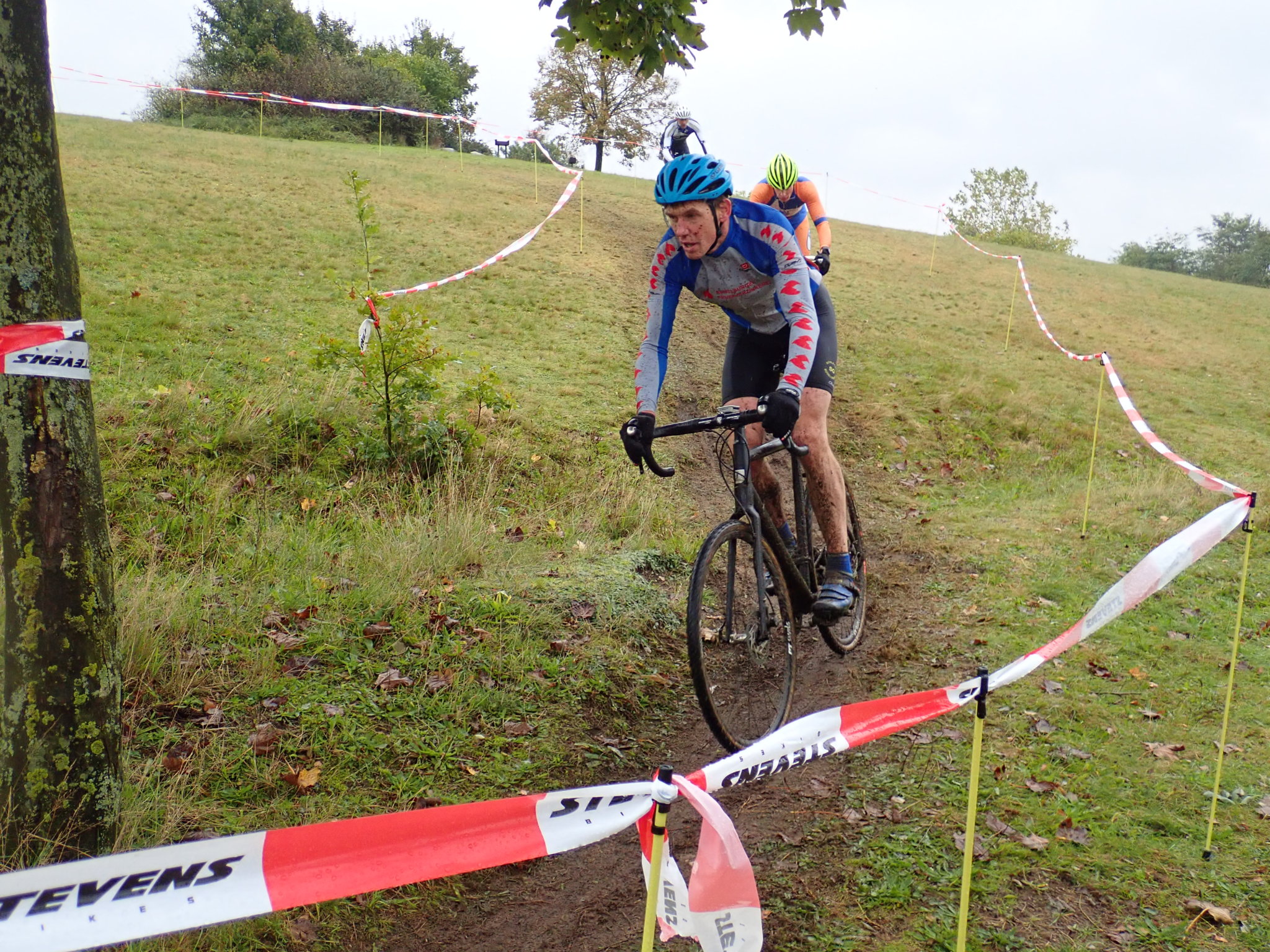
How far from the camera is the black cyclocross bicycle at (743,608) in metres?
3.85

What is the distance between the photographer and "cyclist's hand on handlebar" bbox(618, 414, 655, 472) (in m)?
4.04

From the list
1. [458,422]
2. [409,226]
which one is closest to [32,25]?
[458,422]

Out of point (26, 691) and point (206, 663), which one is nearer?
point (26, 691)

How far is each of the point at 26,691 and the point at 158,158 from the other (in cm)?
2002

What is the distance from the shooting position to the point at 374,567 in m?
5.12

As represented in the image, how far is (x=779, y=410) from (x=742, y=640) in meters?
1.12

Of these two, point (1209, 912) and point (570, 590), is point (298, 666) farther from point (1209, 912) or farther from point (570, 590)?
point (1209, 912)

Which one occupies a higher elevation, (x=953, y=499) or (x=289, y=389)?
(x=289, y=389)

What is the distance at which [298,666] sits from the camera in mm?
4133

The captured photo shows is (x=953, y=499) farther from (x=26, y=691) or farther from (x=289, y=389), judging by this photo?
(x=26, y=691)

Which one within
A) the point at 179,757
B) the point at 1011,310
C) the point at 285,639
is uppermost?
the point at 1011,310

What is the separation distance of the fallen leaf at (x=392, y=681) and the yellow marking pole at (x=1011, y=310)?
1455cm

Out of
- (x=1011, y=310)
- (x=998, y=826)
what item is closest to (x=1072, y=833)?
(x=998, y=826)

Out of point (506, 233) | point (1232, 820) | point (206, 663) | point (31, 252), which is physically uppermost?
point (506, 233)
